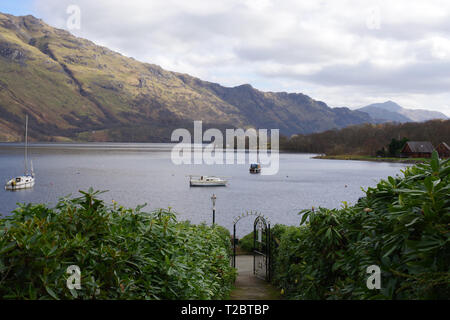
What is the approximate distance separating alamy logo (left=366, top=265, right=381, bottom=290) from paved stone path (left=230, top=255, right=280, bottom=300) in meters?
6.60

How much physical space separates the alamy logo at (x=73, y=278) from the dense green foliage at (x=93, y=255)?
3cm

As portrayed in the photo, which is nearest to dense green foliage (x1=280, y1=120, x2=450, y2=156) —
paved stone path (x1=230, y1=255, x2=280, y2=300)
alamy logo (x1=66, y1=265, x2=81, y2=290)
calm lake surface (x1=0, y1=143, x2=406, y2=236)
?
calm lake surface (x1=0, y1=143, x2=406, y2=236)

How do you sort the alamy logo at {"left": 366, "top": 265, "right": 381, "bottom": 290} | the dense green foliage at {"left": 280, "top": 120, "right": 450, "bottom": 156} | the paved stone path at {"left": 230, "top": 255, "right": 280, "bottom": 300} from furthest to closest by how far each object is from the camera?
1. the dense green foliage at {"left": 280, "top": 120, "right": 450, "bottom": 156}
2. the paved stone path at {"left": 230, "top": 255, "right": 280, "bottom": 300}
3. the alamy logo at {"left": 366, "top": 265, "right": 381, "bottom": 290}

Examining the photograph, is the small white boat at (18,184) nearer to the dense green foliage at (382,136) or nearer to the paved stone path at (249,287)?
the paved stone path at (249,287)

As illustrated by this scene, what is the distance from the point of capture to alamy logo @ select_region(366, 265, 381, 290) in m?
2.90

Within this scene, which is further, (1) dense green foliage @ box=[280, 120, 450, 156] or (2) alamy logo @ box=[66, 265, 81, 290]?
(1) dense green foliage @ box=[280, 120, 450, 156]

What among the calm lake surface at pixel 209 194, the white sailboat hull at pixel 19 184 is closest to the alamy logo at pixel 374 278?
the calm lake surface at pixel 209 194

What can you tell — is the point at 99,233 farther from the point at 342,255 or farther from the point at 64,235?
the point at 342,255

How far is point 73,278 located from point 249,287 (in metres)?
9.71

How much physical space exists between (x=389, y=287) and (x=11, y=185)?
71.8 meters

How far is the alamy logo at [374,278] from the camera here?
2899mm

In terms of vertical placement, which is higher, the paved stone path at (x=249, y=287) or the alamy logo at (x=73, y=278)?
the alamy logo at (x=73, y=278)

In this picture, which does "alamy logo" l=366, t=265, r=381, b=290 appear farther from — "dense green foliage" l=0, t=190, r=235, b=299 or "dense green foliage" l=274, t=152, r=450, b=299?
"dense green foliage" l=0, t=190, r=235, b=299
